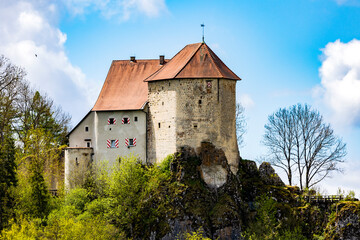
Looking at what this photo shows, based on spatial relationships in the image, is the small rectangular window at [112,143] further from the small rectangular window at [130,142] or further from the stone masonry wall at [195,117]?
the stone masonry wall at [195,117]

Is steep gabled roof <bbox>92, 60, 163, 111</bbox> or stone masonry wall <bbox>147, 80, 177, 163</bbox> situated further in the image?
steep gabled roof <bbox>92, 60, 163, 111</bbox>

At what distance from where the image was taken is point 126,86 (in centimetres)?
6856

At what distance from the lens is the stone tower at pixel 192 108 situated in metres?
63.1

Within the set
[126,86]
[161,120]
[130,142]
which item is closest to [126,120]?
[130,142]

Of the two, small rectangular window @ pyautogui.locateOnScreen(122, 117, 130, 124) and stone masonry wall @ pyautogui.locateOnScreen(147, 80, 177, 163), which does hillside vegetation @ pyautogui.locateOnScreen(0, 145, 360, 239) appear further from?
small rectangular window @ pyautogui.locateOnScreen(122, 117, 130, 124)

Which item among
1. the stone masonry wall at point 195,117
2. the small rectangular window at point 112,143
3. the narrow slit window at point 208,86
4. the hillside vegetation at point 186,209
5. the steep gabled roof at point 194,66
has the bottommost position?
the hillside vegetation at point 186,209

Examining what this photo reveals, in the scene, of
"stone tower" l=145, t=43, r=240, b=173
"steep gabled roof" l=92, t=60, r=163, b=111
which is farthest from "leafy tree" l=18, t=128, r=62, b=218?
"stone tower" l=145, t=43, r=240, b=173

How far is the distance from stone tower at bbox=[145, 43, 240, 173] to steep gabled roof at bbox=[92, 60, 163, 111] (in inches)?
70.0

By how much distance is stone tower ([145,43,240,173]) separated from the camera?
6312 cm

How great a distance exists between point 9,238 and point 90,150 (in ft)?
46.8

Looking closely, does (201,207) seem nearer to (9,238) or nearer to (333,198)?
(333,198)

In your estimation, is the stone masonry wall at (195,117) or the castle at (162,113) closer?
the stone masonry wall at (195,117)

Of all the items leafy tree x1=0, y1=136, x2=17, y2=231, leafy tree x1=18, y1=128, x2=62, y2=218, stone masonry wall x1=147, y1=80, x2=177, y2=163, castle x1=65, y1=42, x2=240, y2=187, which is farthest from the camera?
stone masonry wall x1=147, y1=80, x2=177, y2=163

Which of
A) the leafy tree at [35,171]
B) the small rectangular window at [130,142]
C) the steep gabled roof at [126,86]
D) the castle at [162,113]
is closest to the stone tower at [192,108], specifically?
the castle at [162,113]
